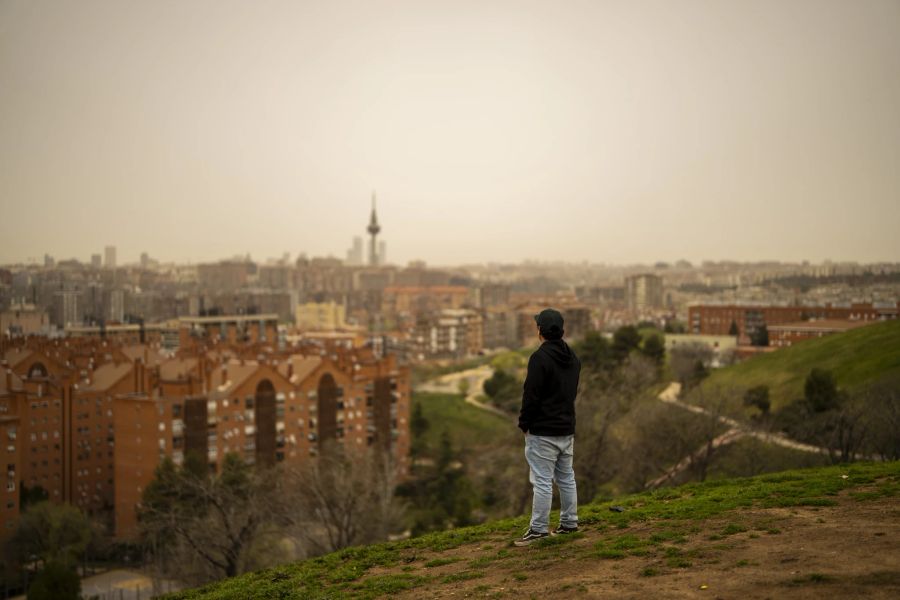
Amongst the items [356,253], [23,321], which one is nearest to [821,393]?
[23,321]

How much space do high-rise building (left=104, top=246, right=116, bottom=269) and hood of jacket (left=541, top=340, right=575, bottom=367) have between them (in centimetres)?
3997

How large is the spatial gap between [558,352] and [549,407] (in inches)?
13.0

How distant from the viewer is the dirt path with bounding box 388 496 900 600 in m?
3.82

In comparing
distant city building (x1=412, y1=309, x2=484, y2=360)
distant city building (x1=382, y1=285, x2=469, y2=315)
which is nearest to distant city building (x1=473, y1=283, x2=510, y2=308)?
distant city building (x1=382, y1=285, x2=469, y2=315)

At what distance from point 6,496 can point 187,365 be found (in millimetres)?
6810

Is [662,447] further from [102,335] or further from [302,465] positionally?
[102,335]

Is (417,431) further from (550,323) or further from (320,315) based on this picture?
(320,315)

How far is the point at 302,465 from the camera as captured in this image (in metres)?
21.1

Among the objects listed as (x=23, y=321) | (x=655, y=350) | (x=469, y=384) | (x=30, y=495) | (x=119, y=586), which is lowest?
(x=119, y=586)

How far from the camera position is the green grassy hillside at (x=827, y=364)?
2091 cm

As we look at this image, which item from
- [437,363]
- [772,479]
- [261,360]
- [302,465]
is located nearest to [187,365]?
[261,360]

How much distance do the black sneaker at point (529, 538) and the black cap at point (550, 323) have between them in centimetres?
127

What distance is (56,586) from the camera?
15.1 m

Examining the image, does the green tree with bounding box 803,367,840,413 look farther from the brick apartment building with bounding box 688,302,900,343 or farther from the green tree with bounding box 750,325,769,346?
the green tree with bounding box 750,325,769,346
